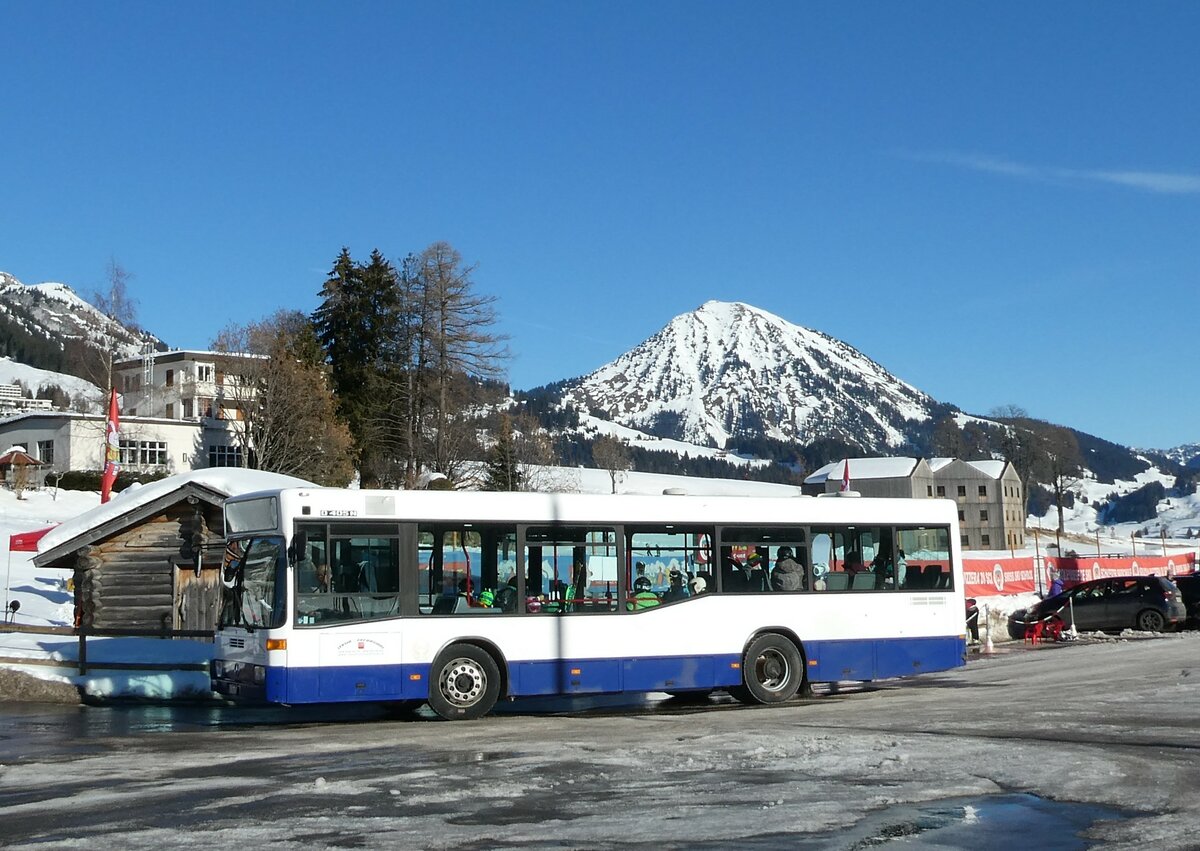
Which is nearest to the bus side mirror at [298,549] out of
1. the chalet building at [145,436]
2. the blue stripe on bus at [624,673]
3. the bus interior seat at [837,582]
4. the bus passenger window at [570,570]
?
the blue stripe on bus at [624,673]

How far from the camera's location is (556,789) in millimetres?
10109

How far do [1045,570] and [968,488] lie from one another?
301 feet

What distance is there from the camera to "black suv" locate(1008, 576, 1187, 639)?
31.1m

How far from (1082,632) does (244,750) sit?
24551 millimetres

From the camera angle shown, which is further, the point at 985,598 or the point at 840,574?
the point at 985,598

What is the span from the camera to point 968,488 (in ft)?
437

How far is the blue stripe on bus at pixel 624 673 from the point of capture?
15.1m

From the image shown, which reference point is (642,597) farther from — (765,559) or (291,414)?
(291,414)

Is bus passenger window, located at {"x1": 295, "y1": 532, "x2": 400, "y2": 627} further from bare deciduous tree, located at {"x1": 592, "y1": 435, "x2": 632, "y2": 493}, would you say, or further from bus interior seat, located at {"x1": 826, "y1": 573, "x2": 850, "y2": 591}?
bare deciduous tree, located at {"x1": 592, "y1": 435, "x2": 632, "y2": 493}

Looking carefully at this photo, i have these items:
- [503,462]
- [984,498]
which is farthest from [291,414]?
[984,498]

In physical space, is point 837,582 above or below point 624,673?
above

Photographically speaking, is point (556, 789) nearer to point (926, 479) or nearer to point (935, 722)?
point (935, 722)

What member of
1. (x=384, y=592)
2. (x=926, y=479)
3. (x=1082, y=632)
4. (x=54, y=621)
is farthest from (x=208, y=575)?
(x=926, y=479)

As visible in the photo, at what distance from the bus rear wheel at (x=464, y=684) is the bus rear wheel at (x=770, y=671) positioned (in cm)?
368
